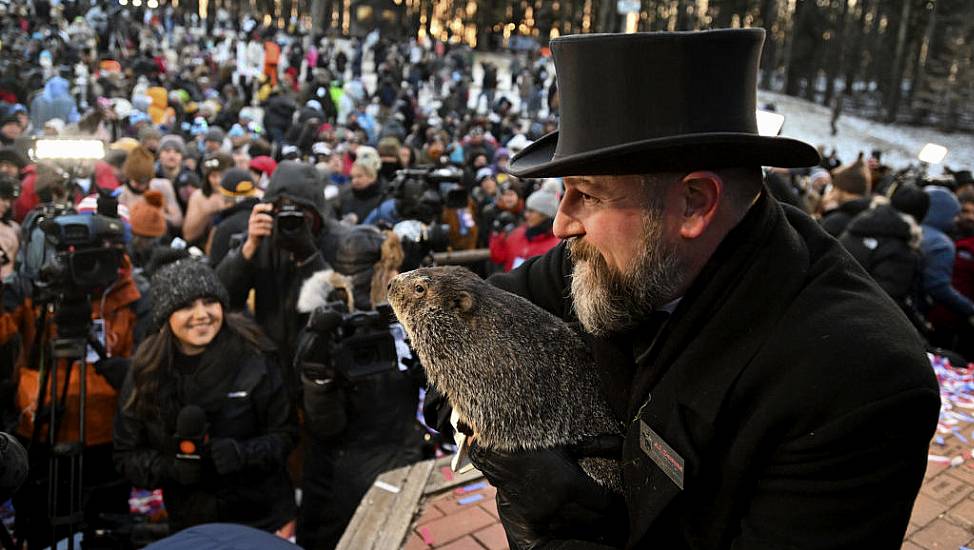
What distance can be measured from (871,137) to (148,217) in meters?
34.4

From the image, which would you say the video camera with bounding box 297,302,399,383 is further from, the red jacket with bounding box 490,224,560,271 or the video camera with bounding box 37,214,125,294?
the red jacket with bounding box 490,224,560,271

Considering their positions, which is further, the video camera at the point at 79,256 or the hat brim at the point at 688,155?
the video camera at the point at 79,256

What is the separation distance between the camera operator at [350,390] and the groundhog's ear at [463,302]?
4.81 feet

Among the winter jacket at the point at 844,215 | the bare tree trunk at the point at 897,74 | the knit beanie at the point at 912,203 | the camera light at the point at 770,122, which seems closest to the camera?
the camera light at the point at 770,122

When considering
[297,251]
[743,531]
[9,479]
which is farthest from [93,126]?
[743,531]

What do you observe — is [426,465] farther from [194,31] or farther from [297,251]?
[194,31]

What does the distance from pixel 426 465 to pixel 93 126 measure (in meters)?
9.22

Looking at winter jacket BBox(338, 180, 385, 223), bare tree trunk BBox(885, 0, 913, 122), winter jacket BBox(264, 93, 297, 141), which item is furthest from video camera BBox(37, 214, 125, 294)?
bare tree trunk BBox(885, 0, 913, 122)

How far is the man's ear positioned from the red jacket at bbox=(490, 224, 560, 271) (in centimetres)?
423

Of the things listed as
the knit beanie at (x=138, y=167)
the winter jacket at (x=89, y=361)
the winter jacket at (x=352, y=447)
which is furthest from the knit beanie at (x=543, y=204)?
the knit beanie at (x=138, y=167)

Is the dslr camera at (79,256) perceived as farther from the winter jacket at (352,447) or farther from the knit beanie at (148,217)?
the knit beanie at (148,217)

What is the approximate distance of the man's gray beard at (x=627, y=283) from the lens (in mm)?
1619

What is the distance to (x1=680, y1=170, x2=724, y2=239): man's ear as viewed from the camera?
1564 millimetres

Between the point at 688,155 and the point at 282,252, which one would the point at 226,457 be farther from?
the point at 688,155
